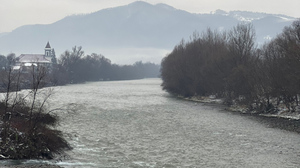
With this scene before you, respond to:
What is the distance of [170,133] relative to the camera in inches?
1281

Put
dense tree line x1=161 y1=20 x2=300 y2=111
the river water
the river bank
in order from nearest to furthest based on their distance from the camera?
the river water, the river bank, dense tree line x1=161 y1=20 x2=300 y2=111

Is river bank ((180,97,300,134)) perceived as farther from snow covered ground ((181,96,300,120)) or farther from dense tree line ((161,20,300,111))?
dense tree line ((161,20,300,111))

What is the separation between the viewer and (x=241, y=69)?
55.2 meters

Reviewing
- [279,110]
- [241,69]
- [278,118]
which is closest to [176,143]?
[278,118]

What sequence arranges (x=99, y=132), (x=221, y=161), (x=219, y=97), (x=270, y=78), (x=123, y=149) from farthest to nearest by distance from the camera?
(x=219, y=97) < (x=270, y=78) < (x=99, y=132) < (x=123, y=149) < (x=221, y=161)

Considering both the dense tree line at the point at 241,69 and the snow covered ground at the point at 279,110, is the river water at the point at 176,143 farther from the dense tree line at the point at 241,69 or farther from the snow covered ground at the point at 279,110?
the dense tree line at the point at 241,69

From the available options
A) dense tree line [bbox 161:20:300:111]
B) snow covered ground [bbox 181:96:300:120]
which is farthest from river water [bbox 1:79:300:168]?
dense tree line [bbox 161:20:300:111]

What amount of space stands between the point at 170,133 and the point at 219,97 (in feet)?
134

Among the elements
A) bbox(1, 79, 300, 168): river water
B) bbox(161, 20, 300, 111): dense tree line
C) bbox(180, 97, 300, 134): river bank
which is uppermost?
A: bbox(161, 20, 300, 111): dense tree line

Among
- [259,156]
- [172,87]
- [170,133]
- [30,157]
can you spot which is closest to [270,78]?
[170,133]

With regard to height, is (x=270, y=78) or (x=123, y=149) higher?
(x=270, y=78)

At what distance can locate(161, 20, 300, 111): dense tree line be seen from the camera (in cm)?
4434

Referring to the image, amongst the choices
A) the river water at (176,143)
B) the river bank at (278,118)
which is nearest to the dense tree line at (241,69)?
the river bank at (278,118)

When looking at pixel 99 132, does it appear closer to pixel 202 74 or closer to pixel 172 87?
pixel 202 74
